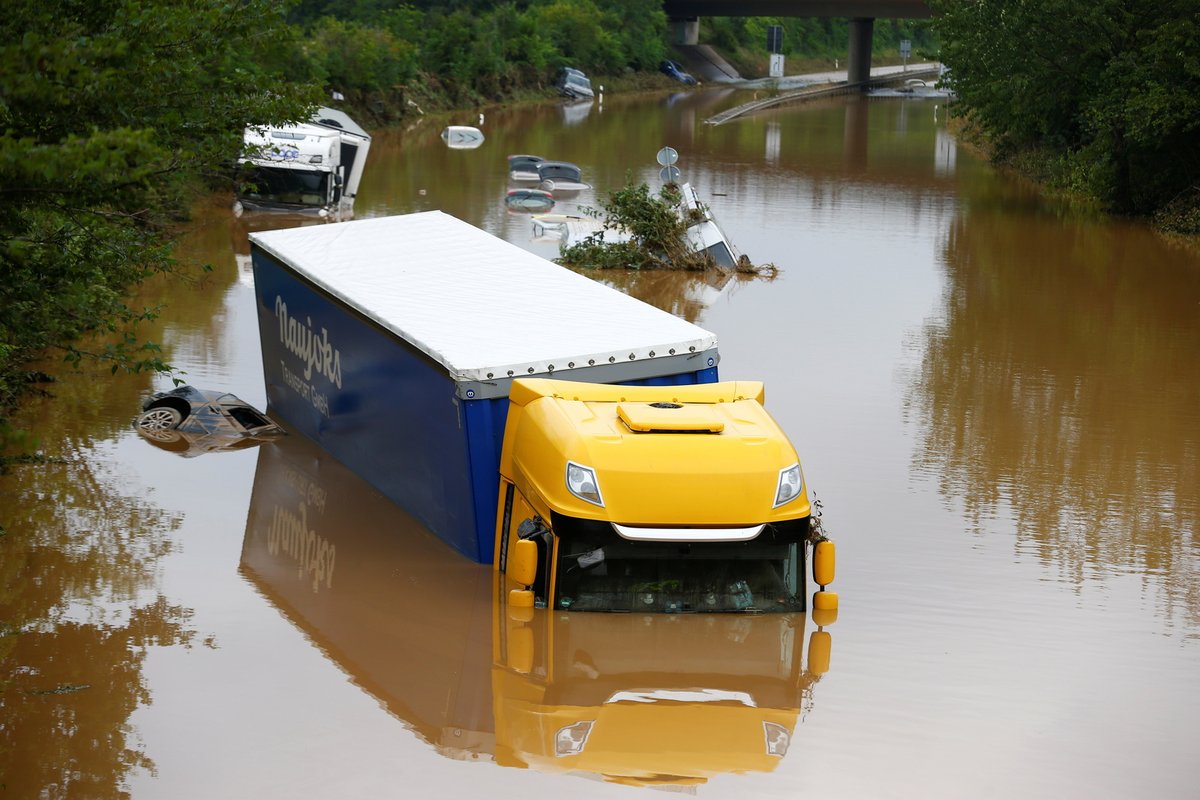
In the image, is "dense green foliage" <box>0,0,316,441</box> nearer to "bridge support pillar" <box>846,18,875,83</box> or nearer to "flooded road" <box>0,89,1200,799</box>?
"flooded road" <box>0,89,1200,799</box>

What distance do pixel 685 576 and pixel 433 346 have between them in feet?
9.71

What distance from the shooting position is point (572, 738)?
9.93m

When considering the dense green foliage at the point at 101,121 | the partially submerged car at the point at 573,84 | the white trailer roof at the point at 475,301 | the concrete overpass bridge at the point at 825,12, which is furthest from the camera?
the concrete overpass bridge at the point at 825,12

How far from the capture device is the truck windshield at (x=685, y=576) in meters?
10.9

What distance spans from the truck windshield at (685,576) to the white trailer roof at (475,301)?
192 cm

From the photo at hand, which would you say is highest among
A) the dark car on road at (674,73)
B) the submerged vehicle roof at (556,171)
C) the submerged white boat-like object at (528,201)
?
the submerged vehicle roof at (556,171)

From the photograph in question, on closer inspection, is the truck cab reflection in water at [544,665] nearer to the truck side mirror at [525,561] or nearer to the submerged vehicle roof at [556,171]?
the truck side mirror at [525,561]

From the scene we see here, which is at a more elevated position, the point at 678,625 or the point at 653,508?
the point at 653,508

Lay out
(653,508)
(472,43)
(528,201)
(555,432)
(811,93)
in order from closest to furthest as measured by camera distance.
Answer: (653,508) < (555,432) < (528,201) < (472,43) < (811,93)

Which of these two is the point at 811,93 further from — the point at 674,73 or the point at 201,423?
the point at 201,423

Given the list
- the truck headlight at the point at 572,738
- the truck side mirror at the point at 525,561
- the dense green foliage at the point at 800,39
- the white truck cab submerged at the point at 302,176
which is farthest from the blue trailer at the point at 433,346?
the dense green foliage at the point at 800,39

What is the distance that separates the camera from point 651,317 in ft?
45.4

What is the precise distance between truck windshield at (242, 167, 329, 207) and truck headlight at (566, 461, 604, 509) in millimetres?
25511

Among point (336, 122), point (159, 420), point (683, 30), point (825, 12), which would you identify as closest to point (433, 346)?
point (159, 420)
